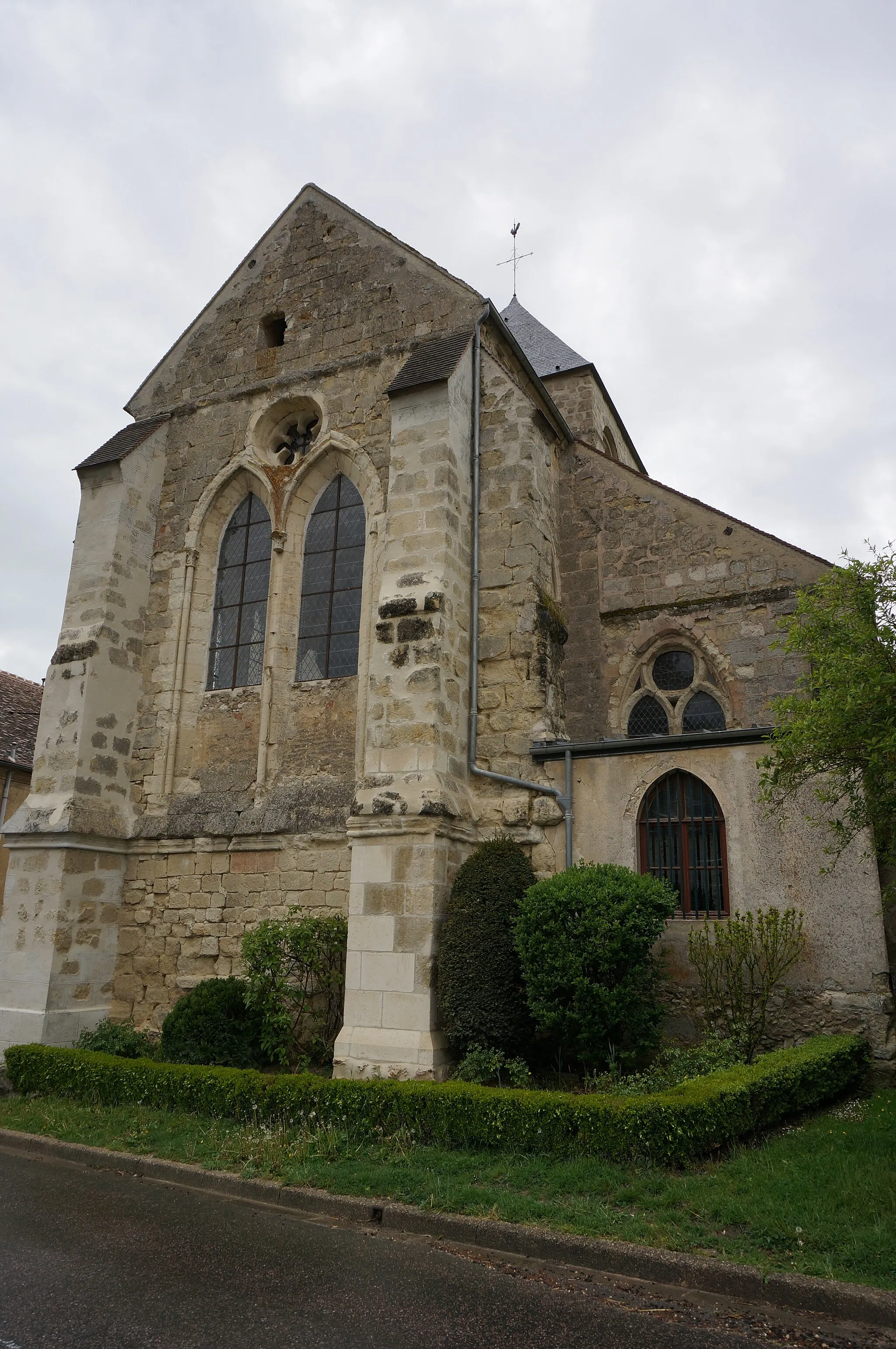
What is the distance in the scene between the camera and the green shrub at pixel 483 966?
797cm

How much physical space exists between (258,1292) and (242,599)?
8780 mm

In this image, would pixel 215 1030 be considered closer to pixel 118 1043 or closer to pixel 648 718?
pixel 118 1043

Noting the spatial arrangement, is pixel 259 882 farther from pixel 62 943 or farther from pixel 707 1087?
pixel 707 1087

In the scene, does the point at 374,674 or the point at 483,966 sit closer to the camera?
the point at 483,966

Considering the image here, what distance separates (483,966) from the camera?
8047 millimetres

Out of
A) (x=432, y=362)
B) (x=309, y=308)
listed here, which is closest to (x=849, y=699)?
(x=432, y=362)

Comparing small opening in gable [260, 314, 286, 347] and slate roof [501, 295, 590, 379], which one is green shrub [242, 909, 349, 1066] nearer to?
small opening in gable [260, 314, 286, 347]

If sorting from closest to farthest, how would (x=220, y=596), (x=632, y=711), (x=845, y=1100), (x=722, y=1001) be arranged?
(x=845, y=1100)
(x=722, y=1001)
(x=632, y=711)
(x=220, y=596)

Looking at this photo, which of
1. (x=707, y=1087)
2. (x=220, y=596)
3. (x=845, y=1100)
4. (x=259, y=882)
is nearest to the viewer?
(x=707, y=1087)

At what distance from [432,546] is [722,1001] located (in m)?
5.15

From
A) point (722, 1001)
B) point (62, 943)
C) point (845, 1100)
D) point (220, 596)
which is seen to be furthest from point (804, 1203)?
point (220, 596)

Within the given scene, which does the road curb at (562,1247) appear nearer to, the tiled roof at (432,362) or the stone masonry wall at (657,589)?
the stone masonry wall at (657,589)

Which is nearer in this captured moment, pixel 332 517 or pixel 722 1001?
pixel 722 1001

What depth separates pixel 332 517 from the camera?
38.6ft
